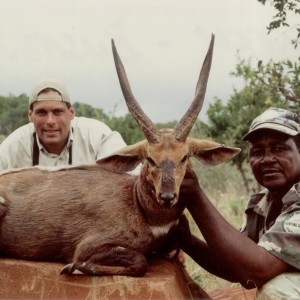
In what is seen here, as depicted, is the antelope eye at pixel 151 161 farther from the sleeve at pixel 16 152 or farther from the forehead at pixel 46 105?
the sleeve at pixel 16 152

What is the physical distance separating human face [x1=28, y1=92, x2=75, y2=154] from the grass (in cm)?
203

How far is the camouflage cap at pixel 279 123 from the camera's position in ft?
14.8

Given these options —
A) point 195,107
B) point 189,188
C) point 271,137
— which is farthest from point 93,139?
point 189,188

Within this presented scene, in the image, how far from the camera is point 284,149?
14.9 ft

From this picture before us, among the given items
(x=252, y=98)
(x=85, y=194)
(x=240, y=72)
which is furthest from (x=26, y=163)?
(x=252, y=98)

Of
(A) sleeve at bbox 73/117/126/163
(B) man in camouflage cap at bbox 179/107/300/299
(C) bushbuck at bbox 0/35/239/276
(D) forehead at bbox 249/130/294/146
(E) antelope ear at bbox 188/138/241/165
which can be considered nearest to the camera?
(B) man in camouflage cap at bbox 179/107/300/299

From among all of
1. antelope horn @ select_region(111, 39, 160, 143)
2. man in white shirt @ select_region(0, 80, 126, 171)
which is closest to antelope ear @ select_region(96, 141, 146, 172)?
antelope horn @ select_region(111, 39, 160, 143)

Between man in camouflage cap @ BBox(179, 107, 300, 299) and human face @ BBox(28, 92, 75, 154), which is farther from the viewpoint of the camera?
human face @ BBox(28, 92, 75, 154)

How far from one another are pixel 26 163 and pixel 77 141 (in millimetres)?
582

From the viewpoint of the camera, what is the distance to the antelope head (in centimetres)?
401

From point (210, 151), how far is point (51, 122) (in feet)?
7.46

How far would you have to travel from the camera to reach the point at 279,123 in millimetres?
4539

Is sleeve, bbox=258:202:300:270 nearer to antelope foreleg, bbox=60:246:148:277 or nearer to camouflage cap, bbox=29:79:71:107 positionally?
antelope foreleg, bbox=60:246:148:277

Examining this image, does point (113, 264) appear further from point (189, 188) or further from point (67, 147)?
point (67, 147)
